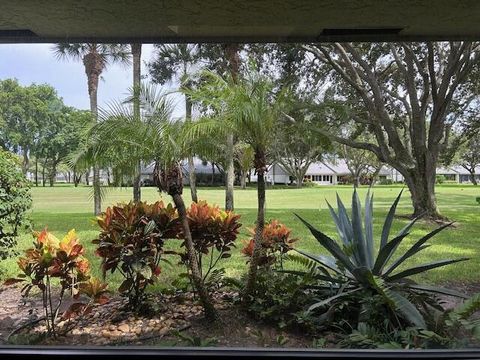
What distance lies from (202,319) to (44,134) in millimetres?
1371

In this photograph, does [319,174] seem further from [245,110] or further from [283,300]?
[283,300]

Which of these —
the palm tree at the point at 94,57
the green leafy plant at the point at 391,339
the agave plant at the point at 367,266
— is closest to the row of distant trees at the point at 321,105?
the palm tree at the point at 94,57

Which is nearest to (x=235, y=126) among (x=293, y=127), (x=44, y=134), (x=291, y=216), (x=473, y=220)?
(x=293, y=127)

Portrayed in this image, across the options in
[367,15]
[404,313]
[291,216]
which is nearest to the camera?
[367,15]

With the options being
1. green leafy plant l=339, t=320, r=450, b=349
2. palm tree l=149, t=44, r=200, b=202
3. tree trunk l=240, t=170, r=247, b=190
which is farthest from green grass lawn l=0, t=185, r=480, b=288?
green leafy plant l=339, t=320, r=450, b=349

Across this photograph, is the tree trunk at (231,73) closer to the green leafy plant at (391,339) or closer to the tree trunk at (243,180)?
the tree trunk at (243,180)

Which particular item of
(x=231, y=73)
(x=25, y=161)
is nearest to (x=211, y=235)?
(x=231, y=73)

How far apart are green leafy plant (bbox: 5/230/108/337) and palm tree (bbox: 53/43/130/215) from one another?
32 cm

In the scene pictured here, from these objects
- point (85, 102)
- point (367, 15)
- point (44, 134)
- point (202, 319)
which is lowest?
point (202, 319)

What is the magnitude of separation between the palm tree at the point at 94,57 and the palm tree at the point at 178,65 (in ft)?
0.57

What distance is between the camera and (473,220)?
2629 mm

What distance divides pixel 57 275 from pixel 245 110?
1.37 m

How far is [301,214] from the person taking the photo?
252cm

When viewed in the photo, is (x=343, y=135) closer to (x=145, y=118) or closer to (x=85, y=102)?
(x=145, y=118)
